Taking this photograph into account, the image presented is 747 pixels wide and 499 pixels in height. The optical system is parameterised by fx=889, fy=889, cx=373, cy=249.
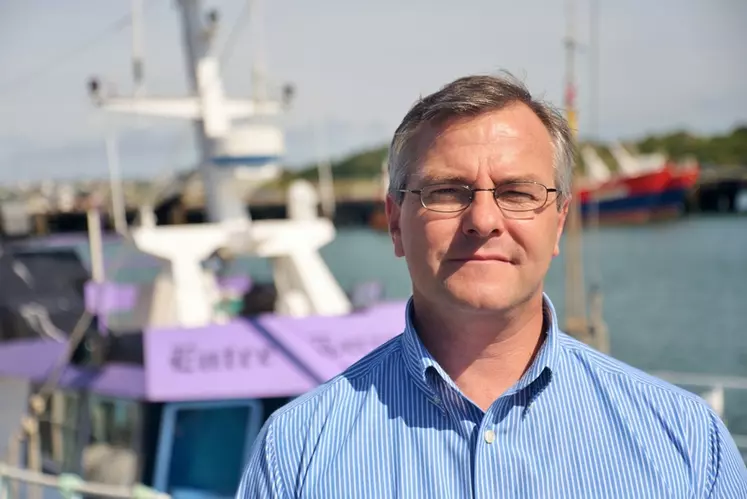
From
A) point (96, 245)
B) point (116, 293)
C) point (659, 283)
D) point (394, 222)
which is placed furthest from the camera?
point (659, 283)

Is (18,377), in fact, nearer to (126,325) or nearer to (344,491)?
(126,325)

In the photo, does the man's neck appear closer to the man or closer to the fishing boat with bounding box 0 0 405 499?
the man

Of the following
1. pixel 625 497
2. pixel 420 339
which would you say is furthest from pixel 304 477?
pixel 625 497

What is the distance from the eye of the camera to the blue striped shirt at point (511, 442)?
1.78 m

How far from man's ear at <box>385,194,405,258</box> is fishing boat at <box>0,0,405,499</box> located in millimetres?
4424

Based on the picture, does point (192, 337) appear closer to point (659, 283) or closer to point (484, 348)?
point (484, 348)

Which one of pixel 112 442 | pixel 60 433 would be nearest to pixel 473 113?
pixel 112 442

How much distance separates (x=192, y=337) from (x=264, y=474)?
4.69 m

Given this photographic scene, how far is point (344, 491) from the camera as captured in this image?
1.80m

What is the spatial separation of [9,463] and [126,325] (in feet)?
6.90

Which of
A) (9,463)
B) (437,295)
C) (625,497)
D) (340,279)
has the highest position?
(437,295)

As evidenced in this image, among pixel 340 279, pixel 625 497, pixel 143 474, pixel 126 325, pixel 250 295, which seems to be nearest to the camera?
pixel 625 497

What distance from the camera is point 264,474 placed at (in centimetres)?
187

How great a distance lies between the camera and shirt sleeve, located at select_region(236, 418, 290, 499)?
184 centimetres
